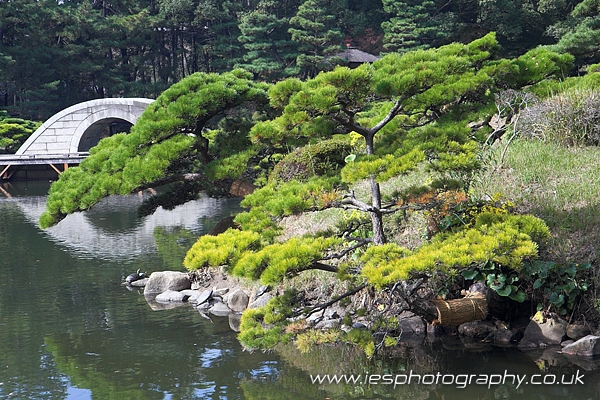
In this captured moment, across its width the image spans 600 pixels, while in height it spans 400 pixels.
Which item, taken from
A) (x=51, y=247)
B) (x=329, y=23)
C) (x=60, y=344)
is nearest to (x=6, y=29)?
(x=329, y=23)

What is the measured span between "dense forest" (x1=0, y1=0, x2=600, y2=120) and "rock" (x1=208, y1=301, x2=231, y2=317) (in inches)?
846

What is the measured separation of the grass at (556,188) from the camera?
6973mm

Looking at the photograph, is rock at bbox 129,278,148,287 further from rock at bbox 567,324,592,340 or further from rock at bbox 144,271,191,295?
rock at bbox 567,324,592,340

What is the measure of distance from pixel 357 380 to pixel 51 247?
8826 millimetres

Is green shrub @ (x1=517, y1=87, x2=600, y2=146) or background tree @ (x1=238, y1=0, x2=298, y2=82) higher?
background tree @ (x1=238, y1=0, x2=298, y2=82)

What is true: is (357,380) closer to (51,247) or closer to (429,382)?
(429,382)

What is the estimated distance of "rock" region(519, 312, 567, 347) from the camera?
22.2ft

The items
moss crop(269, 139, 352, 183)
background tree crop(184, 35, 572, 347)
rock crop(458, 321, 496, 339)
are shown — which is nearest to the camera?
background tree crop(184, 35, 572, 347)

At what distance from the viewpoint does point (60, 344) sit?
300 inches

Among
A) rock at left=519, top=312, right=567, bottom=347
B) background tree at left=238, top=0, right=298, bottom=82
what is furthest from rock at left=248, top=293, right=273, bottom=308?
background tree at left=238, top=0, right=298, bottom=82

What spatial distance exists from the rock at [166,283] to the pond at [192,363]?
0.85 feet

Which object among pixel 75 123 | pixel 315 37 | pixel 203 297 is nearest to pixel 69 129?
pixel 75 123

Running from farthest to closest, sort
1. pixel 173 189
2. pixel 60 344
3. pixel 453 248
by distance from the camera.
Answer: pixel 173 189
pixel 60 344
pixel 453 248

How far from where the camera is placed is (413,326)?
7352mm
